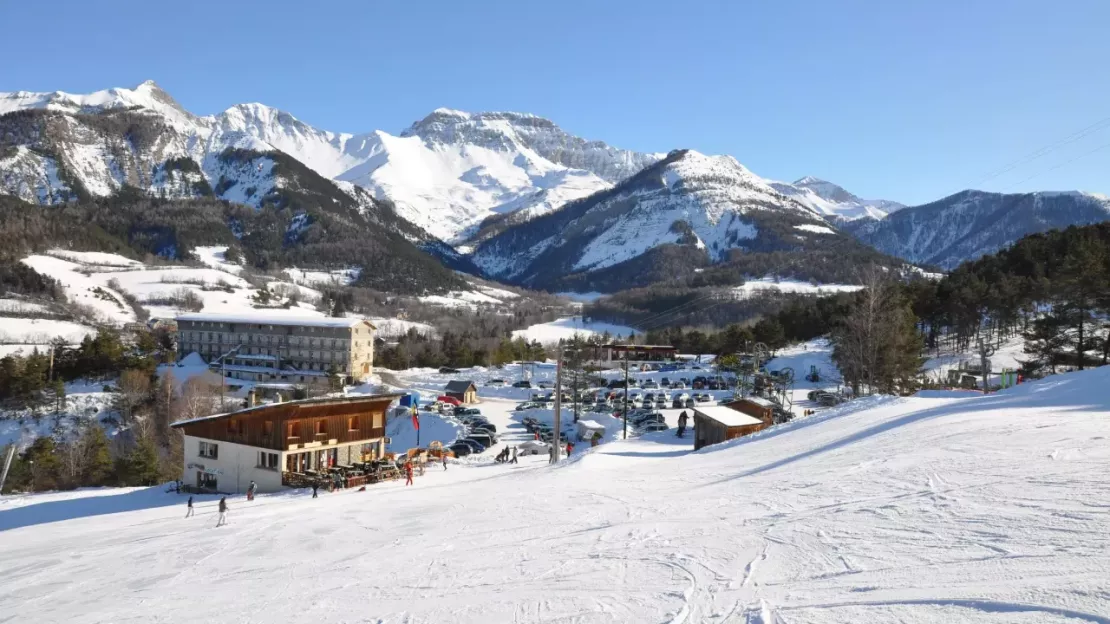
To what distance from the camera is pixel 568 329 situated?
158500mm

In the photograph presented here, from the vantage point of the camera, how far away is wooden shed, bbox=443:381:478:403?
6656 cm

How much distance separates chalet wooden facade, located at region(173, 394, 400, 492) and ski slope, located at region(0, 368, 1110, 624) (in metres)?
8.75

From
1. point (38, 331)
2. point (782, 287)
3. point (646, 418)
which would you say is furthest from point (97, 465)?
point (782, 287)

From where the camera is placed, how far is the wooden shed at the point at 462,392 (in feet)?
218

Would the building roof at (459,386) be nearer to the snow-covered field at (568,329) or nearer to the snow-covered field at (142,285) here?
the snow-covered field at (142,285)

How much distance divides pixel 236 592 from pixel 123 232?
21932cm

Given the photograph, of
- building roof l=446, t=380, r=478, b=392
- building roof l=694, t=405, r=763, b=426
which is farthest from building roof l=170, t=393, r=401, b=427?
building roof l=446, t=380, r=478, b=392

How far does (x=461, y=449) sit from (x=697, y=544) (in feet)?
105

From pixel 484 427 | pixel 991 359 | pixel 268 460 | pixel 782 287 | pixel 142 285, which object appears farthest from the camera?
pixel 782 287

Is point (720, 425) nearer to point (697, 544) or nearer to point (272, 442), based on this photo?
point (272, 442)

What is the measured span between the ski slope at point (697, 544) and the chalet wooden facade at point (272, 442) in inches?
345

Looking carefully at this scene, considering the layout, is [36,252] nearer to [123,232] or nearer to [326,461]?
[123,232]

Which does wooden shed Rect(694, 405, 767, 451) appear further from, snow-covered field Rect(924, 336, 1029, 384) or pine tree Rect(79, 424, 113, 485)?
pine tree Rect(79, 424, 113, 485)

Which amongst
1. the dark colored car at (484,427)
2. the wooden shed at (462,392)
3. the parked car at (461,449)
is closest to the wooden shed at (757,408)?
the parked car at (461,449)
